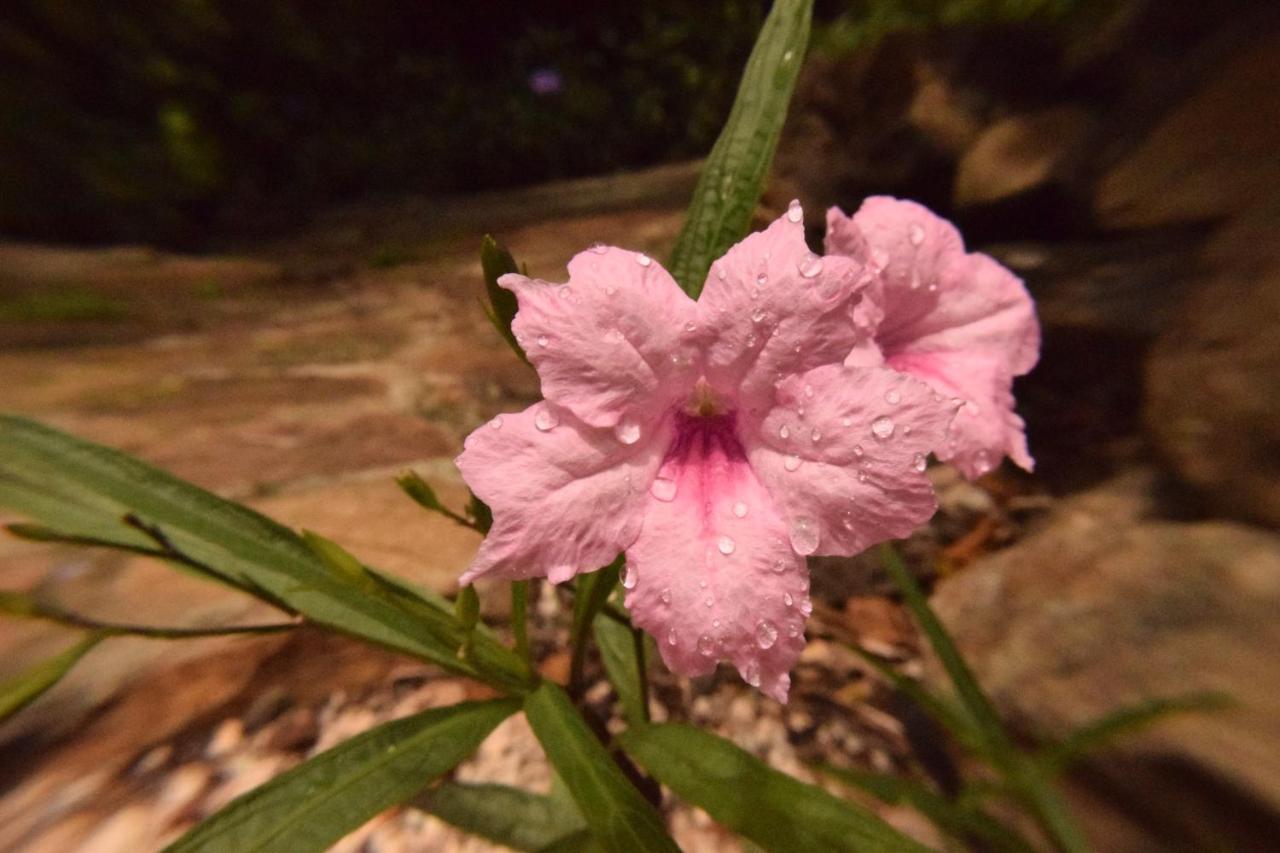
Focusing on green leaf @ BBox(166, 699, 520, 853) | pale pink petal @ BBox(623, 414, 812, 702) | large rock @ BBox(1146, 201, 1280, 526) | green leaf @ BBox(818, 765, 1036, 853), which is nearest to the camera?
pale pink petal @ BBox(623, 414, 812, 702)

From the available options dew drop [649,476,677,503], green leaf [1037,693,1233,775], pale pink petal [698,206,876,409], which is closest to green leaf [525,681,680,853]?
dew drop [649,476,677,503]

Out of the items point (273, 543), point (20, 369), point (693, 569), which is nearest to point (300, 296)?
point (20, 369)

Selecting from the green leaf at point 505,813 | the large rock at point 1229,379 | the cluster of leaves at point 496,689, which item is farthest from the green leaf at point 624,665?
the large rock at point 1229,379

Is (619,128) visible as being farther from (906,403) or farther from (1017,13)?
(906,403)

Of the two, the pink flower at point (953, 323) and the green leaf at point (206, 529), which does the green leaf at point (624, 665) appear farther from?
the pink flower at point (953, 323)

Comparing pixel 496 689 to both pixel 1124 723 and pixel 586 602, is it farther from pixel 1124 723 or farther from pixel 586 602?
pixel 1124 723

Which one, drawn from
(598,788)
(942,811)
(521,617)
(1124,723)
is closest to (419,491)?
(521,617)

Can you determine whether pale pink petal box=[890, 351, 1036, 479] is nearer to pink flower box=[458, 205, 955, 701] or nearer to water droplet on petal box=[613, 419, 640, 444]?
pink flower box=[458, 205, 955, 701]
